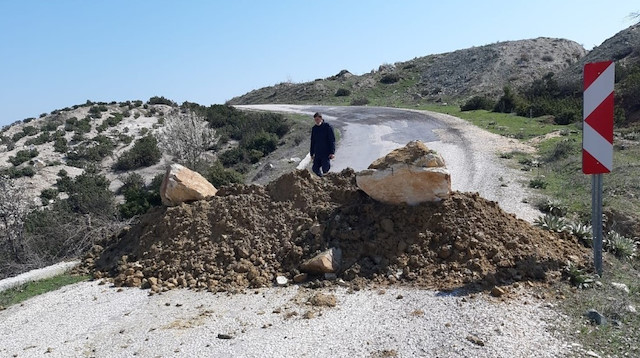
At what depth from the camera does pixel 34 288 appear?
278 inches

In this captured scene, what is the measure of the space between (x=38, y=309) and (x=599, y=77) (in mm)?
7301

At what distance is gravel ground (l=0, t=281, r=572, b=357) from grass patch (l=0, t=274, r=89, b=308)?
52cm

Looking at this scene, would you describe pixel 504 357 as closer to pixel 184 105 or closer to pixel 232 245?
pixel 232 245

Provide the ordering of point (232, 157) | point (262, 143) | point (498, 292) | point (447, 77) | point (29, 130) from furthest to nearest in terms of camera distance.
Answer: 1. point (447, 77)
2. point (29, 130)
3. point (262, 143)
4. point (232, 157)
5. point (498, 292)

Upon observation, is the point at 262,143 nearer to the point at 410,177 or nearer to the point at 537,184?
the point at 537,184

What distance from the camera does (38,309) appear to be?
6242 mm

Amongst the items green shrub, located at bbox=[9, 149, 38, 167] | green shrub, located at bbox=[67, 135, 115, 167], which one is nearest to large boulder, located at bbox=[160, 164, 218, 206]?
green shrub, located at bbox=[67, 135, 115, 167]

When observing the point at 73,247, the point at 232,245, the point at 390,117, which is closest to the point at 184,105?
the point at 390,117

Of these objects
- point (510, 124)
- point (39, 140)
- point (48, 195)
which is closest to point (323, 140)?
point (510, 124)

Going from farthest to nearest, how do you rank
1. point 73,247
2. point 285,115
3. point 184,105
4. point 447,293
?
point 184,105 < point 285,115 < point 73,247 < point 447,293

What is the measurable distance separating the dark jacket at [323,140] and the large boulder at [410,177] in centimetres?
321

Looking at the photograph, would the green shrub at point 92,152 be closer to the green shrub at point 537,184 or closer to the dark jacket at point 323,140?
the dark jacket at point 323,140

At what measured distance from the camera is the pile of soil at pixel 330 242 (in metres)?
5.70

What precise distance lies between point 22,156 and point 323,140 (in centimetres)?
2424
